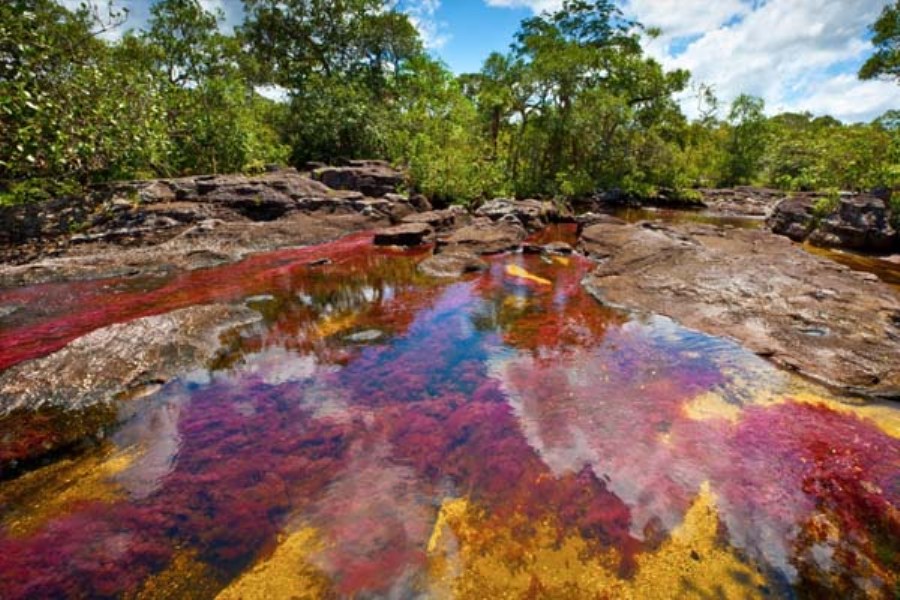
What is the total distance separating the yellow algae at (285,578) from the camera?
8.34 feet

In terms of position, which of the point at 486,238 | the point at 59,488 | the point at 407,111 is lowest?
the point at 59,488

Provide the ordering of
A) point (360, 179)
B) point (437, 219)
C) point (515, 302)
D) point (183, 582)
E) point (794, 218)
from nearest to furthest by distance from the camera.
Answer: point (183, 582) → point (515, 302) → point (794, 218) → point (437, 219) → point (360, 179)

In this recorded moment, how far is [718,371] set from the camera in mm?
5211

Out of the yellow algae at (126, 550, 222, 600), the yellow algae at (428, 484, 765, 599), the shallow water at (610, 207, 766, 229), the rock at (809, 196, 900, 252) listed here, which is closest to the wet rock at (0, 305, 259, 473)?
the yellow algae at (126, 550, 222, 600)

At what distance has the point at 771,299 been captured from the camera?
23.7 feet

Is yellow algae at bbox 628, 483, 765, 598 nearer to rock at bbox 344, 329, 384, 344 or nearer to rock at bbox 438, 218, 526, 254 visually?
rock at bbox 344, 329, 384, 344

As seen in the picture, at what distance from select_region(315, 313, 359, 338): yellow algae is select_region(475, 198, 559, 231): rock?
29.7 feet

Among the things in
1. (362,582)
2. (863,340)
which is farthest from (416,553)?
(863,340)

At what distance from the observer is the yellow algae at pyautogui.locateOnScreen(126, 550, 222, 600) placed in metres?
2.52

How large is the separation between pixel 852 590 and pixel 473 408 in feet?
10.0

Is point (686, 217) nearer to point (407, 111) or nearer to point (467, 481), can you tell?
point (407, 111)

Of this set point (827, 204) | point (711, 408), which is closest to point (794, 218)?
point (827, 204)

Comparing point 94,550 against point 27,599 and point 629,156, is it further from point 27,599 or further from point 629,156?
point 629,156

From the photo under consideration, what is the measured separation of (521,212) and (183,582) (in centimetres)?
1468
